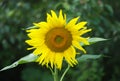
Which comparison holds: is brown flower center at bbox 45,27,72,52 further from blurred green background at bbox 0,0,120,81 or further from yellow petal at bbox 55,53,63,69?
blurred green background at bbox 0,0,120,81

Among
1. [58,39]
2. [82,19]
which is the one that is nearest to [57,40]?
[58,39]

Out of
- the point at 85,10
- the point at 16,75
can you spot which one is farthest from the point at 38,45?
the point at 16,75

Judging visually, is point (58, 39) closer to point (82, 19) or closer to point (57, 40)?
point (57, 40)

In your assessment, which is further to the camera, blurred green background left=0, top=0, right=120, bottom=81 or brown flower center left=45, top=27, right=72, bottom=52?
blurred green background left=0, top=0, right=120, bottom=81

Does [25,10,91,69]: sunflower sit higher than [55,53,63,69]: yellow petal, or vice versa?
[25,10,91,69]: sunflower

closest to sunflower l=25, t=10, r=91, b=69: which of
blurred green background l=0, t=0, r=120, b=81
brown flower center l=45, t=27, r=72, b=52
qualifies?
brown flower center l=45, t=27, r=72, b=52

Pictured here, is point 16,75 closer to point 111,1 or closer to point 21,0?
point 21,0
